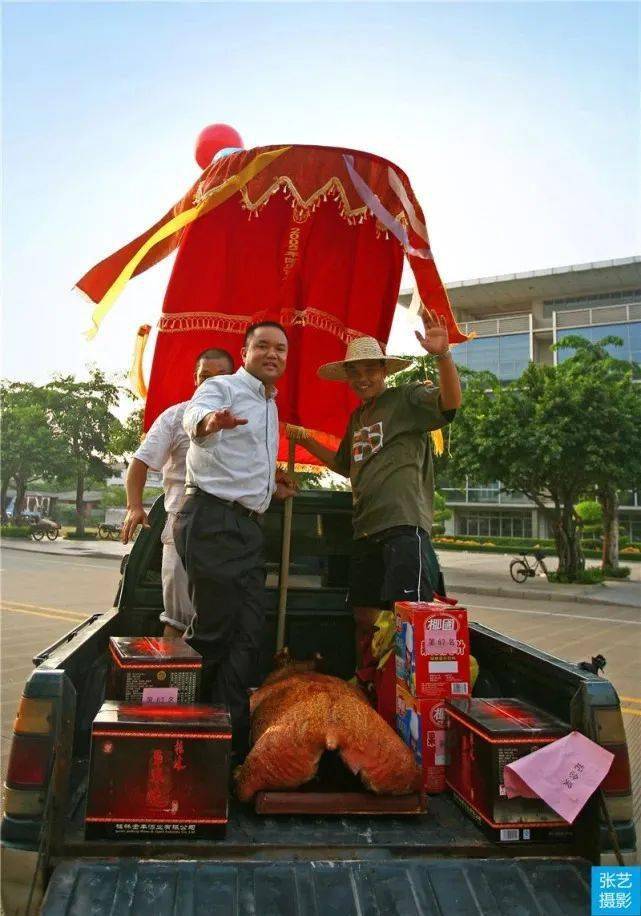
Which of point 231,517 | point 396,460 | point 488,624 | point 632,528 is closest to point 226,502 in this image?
point 231,517

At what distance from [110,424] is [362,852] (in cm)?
3592

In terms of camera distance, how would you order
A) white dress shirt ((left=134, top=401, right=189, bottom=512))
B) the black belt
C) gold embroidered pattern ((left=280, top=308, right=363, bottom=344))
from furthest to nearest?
gold embroidered pattern ((left=280, top=308, right=363, bottom=344)) < white dress shirt ((left=134, top=401, right=189, bottom=512)) < the black belt

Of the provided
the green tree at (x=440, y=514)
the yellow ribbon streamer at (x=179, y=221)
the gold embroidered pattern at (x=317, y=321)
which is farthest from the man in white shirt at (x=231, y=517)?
the green tree at (x=440, y=514)

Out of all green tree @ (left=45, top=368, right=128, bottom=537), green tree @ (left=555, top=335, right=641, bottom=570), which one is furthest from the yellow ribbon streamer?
green tree @ (left=45, top=368, right=128, bottom=537)

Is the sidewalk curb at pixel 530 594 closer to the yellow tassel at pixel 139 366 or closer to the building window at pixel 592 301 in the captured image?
the yellow tassel at pixel 139 366

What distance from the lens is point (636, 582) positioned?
785 inches

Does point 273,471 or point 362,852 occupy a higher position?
point 273,471

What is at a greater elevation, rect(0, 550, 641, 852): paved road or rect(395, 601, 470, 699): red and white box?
rect(395, 601, 470, 699): red and white box

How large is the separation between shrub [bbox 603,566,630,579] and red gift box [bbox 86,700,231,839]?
21595mm

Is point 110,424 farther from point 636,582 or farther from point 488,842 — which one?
point 488,842

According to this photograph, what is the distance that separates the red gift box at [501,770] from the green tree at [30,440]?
36.6 m

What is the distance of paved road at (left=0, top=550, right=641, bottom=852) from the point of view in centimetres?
659

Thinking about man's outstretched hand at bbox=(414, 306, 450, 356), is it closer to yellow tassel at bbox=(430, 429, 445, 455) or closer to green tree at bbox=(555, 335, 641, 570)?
yellow tassel at bbox=(430, 429, 445, 455)

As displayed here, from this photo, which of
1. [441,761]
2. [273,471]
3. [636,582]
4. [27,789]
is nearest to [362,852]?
[441,761]
